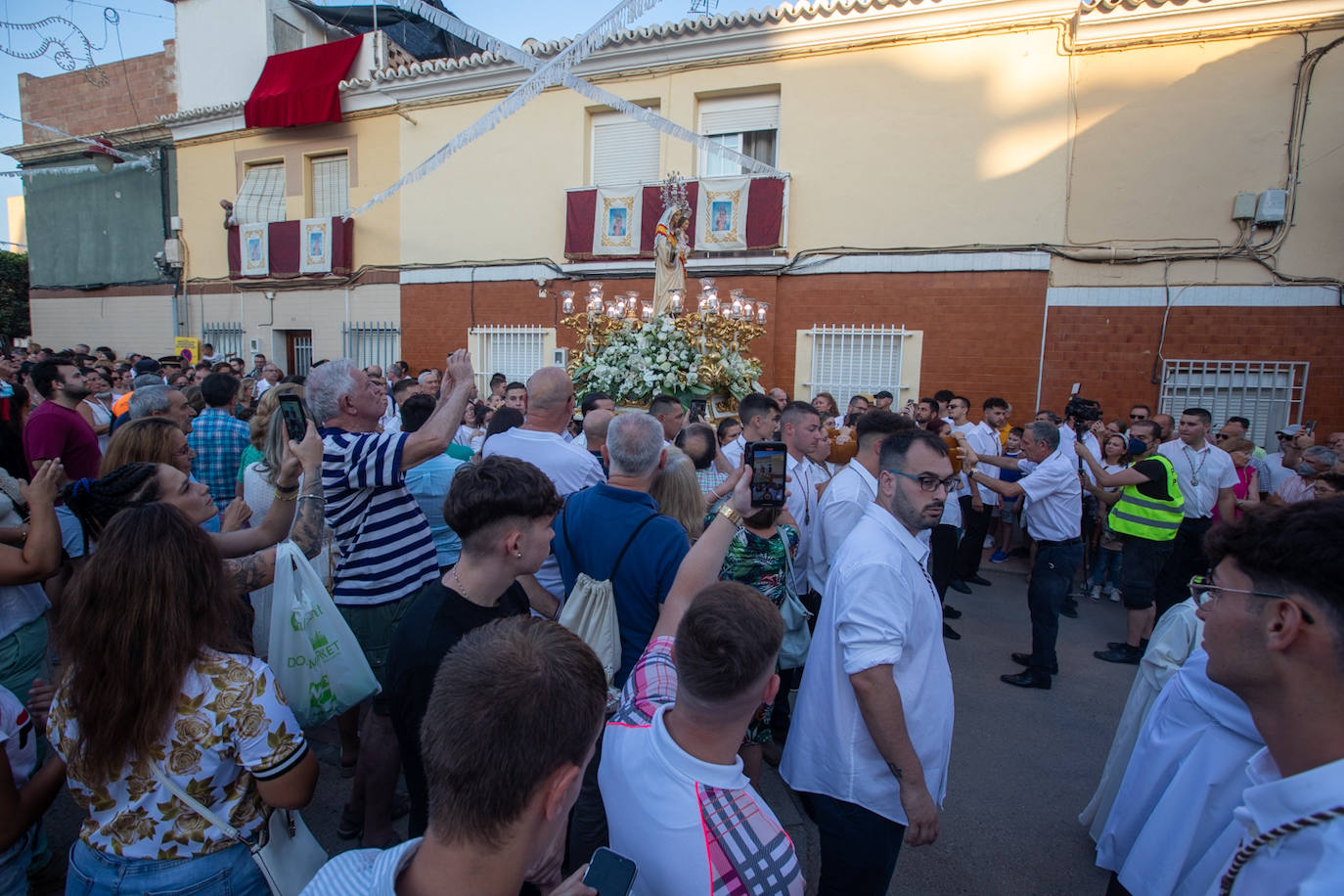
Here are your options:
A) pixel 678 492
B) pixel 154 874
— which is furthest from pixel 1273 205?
pixel 154 874

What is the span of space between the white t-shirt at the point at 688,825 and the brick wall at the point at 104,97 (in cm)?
1976

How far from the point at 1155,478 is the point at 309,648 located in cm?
587

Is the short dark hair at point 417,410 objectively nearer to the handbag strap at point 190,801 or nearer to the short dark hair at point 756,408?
the short dark hair at point 756,408

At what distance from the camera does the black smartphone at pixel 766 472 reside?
2137 mm

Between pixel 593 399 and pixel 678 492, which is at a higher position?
pixel 593 399

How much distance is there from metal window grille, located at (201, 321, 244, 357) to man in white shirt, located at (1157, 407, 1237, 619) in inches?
630

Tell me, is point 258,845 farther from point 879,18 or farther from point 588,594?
point 879,18

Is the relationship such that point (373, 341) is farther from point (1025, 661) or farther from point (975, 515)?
point (1025, 661)

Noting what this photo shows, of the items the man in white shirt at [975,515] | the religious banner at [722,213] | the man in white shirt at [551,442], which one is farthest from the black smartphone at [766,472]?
the religious banner at [722,213]

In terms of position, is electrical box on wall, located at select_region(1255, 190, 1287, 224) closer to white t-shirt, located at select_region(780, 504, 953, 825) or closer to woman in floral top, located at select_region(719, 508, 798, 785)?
woman in floral top, located at select_region(719, 508, 798, 785)

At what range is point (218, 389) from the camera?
470 cm

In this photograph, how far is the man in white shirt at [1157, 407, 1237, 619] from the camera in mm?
5742

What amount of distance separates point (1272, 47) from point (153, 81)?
20788 millimetres

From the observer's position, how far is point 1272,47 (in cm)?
830
